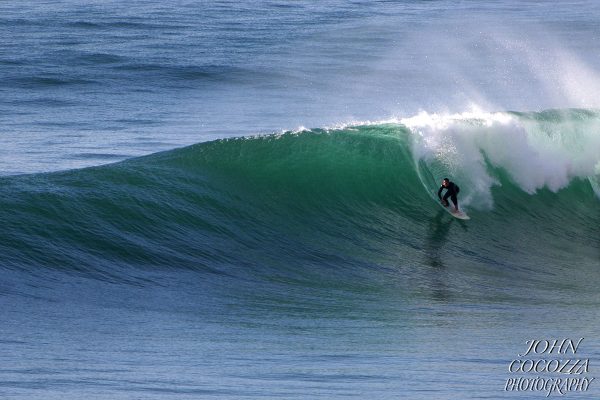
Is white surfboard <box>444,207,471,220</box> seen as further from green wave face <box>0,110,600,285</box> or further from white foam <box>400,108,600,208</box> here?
white foam <box>400,108,600,208</box>

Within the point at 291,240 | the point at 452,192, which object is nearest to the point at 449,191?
the point at 452,192

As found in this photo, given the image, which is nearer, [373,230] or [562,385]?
[562,385]

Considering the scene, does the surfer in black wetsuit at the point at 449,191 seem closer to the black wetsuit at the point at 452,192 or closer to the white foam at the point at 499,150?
the black wetsuit at the point at 452,192

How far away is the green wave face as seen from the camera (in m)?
14.6

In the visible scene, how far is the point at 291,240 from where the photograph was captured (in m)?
16.0

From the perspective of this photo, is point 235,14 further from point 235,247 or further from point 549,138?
point 235,247

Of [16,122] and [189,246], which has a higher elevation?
[16,122]

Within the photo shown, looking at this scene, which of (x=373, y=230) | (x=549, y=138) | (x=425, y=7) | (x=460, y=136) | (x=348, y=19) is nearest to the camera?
(x=373, y=230)

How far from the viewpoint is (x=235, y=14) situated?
152ft

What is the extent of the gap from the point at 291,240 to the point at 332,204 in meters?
1.87

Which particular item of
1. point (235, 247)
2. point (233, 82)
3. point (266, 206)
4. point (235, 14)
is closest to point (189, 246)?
point (235, 247)

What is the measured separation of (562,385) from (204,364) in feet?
10.0

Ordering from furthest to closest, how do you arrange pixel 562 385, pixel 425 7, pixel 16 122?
pixel 425 7, pixel 16 122, pixel 562 385

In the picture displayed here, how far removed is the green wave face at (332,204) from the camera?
1463 centimetres
